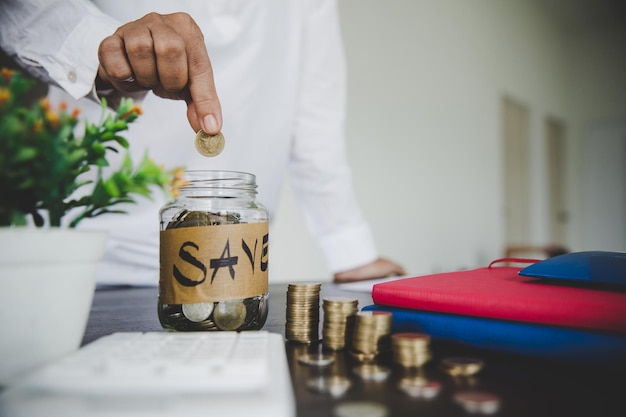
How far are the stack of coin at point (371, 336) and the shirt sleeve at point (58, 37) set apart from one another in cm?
57

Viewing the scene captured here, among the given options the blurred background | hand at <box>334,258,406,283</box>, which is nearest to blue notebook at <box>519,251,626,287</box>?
hand at <box>334,258,406,283</box>

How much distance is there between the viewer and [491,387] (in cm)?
34

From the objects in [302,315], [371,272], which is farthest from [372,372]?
[371,272]

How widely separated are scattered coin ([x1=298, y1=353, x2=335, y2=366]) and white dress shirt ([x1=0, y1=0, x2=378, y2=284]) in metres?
0.57

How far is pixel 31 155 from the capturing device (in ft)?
1.08

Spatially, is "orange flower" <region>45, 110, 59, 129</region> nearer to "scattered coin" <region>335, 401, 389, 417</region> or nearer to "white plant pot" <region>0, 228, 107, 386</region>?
"white plant pot" <region>0, 228, 107, 386</region>

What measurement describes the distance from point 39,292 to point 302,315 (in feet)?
0.80

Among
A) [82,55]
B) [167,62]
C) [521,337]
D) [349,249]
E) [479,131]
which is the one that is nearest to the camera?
[521,337]

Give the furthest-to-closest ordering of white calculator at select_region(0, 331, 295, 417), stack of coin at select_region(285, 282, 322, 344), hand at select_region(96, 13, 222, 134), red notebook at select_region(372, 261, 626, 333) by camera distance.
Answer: hand at select_region(96, 13, 222, 134), stack of coin at select_region(285, 282, 322, 344), red notebook at select_region(372, 261, 626, 333), white calculator at select_region(0, 331, 295, 417)

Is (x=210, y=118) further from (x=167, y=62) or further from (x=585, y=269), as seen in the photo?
(x=585, y=269)

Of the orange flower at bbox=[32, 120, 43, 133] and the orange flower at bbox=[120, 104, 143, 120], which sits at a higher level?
the orange flower at bbox=[120, 104, 143, 120]

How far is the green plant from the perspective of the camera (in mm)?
332

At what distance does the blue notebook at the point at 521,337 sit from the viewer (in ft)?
1.23

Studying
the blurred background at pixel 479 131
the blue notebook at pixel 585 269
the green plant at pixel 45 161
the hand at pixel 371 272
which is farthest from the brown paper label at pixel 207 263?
the blurred background at pixel 479 131
